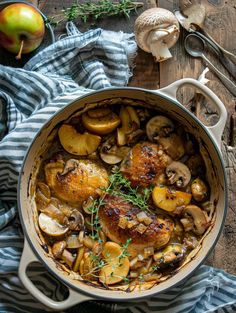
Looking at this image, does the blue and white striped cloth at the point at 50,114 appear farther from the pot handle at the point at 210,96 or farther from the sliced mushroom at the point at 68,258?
the pot handle at the point at 210,96

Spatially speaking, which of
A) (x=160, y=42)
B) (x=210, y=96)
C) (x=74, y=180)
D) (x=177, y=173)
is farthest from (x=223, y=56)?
(x=74, y=180)

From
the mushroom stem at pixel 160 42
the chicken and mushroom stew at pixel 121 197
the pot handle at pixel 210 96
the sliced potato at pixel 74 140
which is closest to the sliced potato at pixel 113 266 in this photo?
the chicken and mushroom stew at pixel 121 197

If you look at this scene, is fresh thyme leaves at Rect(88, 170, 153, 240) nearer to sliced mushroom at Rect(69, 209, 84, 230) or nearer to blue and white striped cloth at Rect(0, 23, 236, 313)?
sliced mushroom at Rect(69, 209, 84, 230)

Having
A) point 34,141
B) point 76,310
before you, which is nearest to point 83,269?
point 76,310

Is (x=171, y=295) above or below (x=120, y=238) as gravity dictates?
below

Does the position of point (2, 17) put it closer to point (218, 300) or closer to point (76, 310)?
point (76, 310)

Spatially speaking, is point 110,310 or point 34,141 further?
point 110,310

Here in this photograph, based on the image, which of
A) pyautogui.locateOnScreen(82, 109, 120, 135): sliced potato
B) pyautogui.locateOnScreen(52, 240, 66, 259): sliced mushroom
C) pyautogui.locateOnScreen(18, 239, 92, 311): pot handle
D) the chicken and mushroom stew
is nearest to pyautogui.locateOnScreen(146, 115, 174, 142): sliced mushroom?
the chicken and mushroom stew
